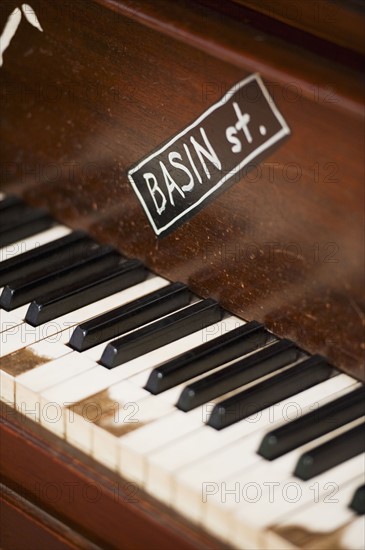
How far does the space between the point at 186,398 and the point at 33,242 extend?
68 centimetres

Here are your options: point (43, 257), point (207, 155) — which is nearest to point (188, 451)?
point (207, 155)

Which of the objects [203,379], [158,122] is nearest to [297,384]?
[203,379]

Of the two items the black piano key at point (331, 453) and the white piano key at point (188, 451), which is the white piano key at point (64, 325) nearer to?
the white piano key at point (188, 451)

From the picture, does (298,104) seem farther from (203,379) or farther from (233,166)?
(203,379)

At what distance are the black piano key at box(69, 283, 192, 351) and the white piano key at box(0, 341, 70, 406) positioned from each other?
0.04 m

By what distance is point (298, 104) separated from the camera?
1.93 m

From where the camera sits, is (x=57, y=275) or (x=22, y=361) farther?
(x=57, y=275)

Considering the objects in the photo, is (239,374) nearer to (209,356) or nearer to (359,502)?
(209,356)

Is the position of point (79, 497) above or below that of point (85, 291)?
below

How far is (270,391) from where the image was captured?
77.2 inches

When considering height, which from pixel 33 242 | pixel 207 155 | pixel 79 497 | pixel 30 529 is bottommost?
pixel 30 529

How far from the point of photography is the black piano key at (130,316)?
83.5 inches

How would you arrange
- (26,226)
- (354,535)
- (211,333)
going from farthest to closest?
(26,226)
(211,333)
(354,535)

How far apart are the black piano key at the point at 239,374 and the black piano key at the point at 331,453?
22cm
